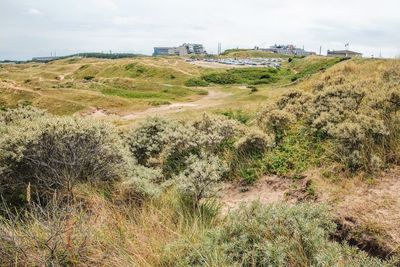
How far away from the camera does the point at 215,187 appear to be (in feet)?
23.7

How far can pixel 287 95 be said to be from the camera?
13.3 m

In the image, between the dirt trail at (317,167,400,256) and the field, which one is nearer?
the field

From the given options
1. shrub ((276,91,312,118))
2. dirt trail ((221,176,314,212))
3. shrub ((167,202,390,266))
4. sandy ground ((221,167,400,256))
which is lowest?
dirt trail ((221,176,314,212))

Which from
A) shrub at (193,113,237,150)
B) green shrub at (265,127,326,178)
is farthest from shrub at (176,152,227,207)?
shrub at (193,113,237,150)

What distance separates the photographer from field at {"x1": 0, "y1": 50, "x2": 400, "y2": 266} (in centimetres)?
462

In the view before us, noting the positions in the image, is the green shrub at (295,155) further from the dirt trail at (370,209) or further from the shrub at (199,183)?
the shrub at (199,183)

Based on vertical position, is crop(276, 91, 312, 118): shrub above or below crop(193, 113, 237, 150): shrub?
above

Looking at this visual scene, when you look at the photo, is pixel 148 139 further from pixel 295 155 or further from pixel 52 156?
pixel 295 155

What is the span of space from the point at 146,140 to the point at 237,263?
719 centimetres

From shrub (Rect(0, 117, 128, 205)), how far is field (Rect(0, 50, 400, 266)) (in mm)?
27

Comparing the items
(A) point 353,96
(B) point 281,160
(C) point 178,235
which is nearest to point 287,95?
(A) point 353,96

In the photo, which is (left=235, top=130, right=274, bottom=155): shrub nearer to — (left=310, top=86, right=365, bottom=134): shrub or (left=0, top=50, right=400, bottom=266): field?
(left=0, top=50, right=400, bottom=266): field

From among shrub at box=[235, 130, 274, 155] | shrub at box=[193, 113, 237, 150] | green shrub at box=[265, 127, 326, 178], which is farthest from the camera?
shrub at box=[193, 113, 237, 150]

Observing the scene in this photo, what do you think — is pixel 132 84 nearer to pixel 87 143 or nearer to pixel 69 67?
pixel 69 67
